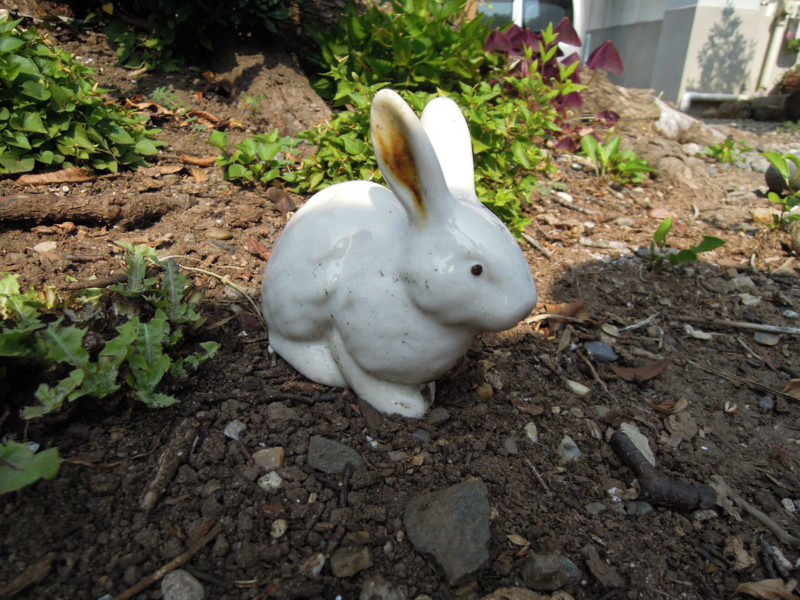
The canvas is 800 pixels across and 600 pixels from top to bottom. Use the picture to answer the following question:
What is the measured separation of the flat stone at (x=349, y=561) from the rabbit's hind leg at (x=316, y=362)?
622mm

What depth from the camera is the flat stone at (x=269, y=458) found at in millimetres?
1795

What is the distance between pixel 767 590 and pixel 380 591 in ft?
3.60

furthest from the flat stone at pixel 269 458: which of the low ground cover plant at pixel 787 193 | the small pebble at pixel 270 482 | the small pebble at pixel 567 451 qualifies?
the low ground cover plant at pixel 787 193

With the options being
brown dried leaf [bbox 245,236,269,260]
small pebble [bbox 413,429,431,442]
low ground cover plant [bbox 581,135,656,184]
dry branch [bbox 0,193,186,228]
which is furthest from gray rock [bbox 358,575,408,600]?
low ground cover plant [bbox 581,135,656,184]

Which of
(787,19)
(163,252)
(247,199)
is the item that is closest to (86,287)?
(163,252)

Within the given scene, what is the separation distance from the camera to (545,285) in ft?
9.95

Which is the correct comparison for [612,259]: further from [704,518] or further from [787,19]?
[787,19]

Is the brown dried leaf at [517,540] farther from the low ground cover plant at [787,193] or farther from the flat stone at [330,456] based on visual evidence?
the low ground cover plant at [787,193]

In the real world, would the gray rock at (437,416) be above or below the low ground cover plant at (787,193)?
below

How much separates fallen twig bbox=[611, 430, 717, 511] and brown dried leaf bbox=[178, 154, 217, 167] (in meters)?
2.71

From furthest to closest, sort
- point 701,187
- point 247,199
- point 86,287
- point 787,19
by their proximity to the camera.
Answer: point 787,19
point 701,187
point 247,199
point 86,287

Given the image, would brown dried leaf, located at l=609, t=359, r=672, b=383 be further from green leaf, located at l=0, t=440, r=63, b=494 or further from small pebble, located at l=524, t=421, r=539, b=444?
green leaf, located at l=0, t=440, r=63, b=494

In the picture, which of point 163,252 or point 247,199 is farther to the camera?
point 247,199

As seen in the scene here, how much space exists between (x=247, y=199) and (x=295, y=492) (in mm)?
1893
